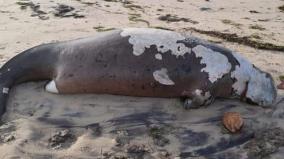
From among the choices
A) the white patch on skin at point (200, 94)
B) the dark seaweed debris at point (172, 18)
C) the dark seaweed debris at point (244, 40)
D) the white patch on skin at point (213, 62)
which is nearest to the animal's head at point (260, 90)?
the white patch on skin at point (213, 62)

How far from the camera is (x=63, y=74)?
455 centimetres

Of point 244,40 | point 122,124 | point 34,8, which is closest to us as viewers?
point 122,124

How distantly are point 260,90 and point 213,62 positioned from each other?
1.55 feet

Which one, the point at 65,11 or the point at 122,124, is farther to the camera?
the point at 65,11

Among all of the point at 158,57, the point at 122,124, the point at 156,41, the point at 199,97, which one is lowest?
the point at 122,124

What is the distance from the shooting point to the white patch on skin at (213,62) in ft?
14.5

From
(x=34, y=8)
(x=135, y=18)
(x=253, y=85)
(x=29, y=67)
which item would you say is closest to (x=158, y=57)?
(x=253, y=85)

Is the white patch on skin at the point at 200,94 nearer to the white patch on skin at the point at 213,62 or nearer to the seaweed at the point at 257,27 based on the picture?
the white patch on skin at the point at 213,62

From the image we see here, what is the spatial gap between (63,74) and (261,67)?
1.92 metres

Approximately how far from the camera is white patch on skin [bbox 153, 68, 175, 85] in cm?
443

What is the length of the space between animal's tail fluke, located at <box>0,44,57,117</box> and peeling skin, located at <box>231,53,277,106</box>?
61.9 inches

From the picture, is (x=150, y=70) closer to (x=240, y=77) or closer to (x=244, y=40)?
(x=240, y=77)

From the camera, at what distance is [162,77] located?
444 centimetres

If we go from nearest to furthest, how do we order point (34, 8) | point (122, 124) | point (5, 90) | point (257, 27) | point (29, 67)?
point (122, 124), point (5, 90), point (29, 67), point (257, 27), point (34, 8)
